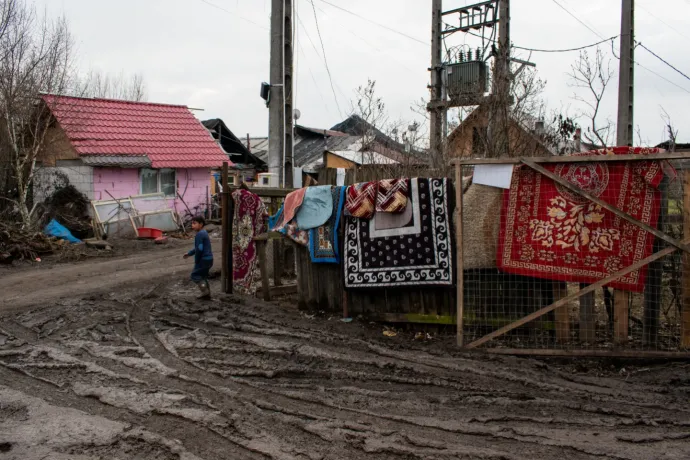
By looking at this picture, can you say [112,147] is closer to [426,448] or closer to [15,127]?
[15,127]

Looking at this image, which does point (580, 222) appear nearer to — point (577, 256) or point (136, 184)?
point (577, 256)

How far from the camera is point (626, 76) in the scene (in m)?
12.5

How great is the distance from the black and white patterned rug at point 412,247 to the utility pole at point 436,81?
7227mm

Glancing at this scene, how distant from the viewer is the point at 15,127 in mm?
18531

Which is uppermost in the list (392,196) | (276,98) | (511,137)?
(276,98)

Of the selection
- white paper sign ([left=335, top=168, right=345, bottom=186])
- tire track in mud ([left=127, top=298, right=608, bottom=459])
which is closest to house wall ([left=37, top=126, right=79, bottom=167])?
white paper sign ([left=335, top=168, right=345, bottom=186])

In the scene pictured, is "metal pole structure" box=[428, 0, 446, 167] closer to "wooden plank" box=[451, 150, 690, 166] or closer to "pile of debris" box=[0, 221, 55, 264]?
"wooden plank" box=[451, 150, 690, 166]

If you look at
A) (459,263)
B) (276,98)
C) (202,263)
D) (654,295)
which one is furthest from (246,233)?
(654,295)

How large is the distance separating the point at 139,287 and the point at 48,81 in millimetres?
11366

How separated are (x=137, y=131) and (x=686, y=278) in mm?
19713

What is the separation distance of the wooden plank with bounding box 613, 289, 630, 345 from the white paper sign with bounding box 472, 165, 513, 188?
5.26ft

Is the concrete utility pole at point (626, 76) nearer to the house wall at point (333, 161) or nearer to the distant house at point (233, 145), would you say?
the distant house at point (233, 145)

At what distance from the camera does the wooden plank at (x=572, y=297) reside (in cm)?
630

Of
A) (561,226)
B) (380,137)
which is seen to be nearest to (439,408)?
(561,226)
